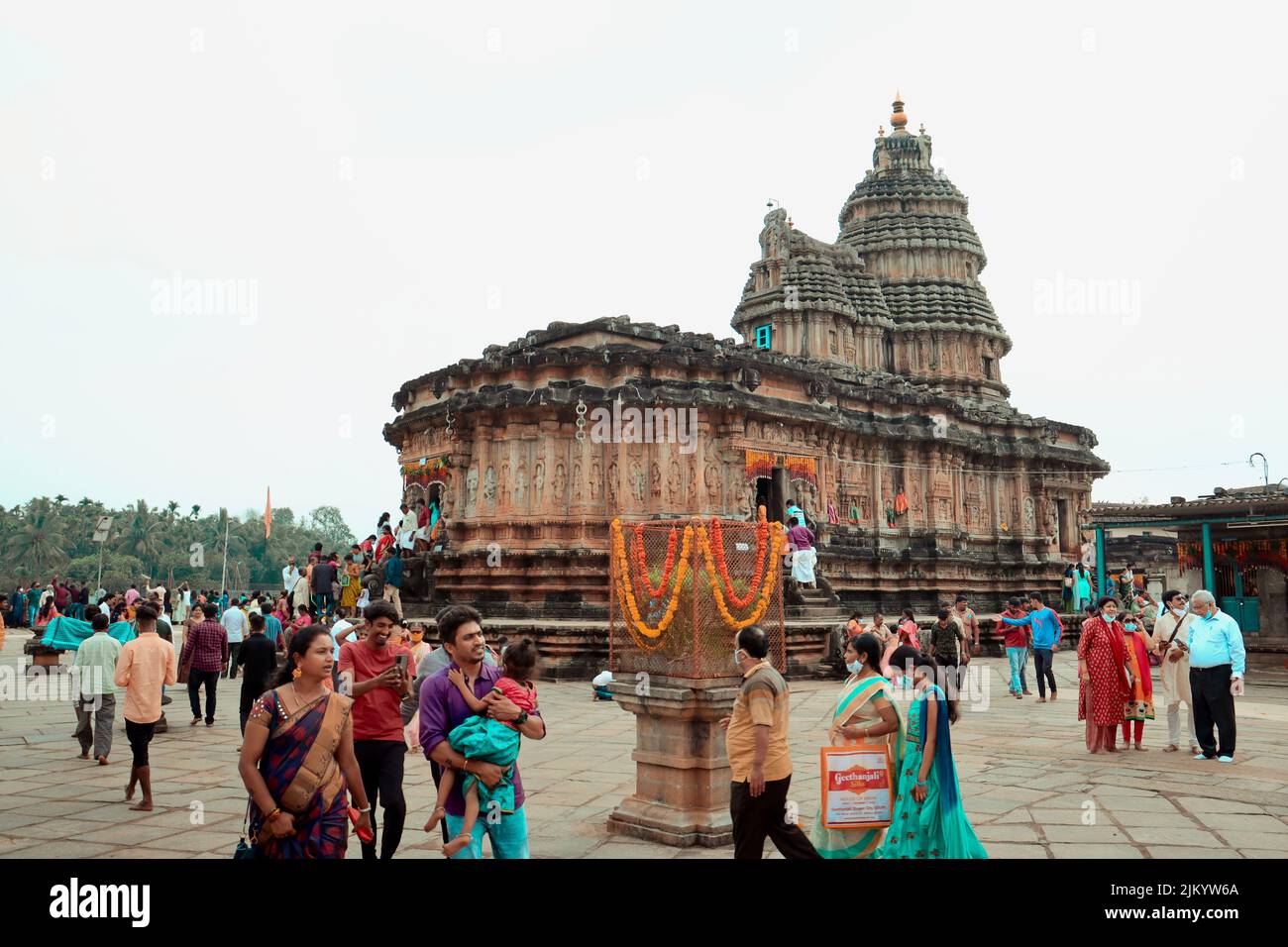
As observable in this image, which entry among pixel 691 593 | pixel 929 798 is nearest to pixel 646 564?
pixel 691 593

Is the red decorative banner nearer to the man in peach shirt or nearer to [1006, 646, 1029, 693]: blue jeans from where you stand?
[1006, 646, 1029, 693]: blue jeans

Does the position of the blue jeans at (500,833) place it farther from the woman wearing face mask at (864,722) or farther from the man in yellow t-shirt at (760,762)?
the woman wearing face mask at (864,722)

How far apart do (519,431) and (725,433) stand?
15.6ft

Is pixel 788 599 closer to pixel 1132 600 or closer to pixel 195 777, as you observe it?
pixel 1132 600

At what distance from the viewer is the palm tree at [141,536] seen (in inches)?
2881

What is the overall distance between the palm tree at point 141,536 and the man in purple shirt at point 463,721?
253ft

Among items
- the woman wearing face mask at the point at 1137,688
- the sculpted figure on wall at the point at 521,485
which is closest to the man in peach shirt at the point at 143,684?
the woman wearing face mask at the point at 1137,688

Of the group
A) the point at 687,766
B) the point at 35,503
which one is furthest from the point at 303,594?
the point at 35,503

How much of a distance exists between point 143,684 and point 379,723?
3379 millimetres

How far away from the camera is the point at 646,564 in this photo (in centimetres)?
752

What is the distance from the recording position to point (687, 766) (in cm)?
669

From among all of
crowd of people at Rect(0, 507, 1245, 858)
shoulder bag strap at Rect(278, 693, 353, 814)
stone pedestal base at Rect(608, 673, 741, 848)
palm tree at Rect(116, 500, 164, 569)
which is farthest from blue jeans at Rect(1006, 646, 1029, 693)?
palm tree at Rect(116, 500, 164, 569)
